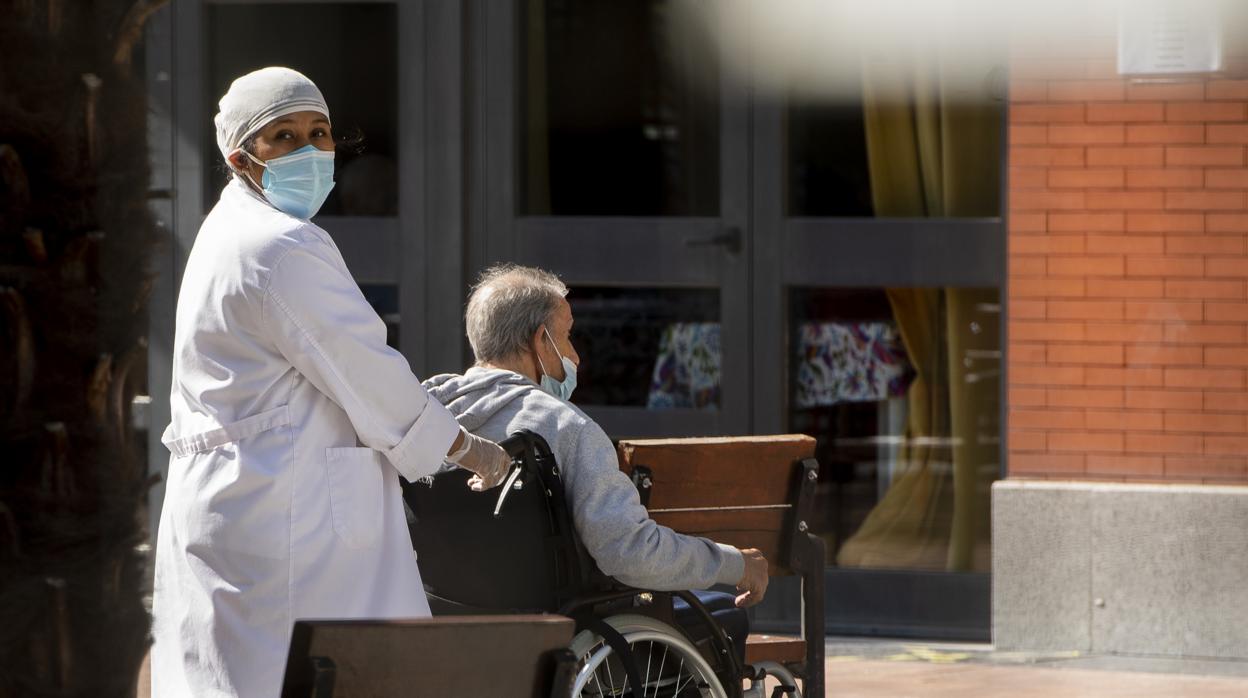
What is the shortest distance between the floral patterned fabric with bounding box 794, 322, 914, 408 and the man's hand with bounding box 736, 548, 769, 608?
305 cm

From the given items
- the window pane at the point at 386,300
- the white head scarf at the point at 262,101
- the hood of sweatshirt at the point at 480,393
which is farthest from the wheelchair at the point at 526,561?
the window pane at the point at 386,300

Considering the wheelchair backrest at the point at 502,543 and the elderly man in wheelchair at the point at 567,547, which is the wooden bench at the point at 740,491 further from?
the wheelchair backrest at the point at 502,543

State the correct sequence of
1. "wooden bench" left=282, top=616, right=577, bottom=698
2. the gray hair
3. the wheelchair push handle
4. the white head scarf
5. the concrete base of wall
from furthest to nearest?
the concrete base of wall → the gray hair → the wheelchair push handle → the white head scarf → "wooden bench" left=282, top=616, right=577, bottom=698

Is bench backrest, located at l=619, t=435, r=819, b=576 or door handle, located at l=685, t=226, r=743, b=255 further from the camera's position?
door handle, located at l=685, t=226, r=743, b=255

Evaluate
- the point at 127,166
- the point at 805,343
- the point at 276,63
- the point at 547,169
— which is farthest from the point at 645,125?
the point at 127,166

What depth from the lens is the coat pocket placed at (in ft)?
11.2

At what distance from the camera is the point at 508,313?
4391mm

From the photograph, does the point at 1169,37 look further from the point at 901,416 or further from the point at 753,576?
the point at 753,576

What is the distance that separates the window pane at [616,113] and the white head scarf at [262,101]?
4066 mm

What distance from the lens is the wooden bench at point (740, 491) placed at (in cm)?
448

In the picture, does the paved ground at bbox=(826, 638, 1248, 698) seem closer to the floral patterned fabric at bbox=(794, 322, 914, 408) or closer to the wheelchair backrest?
the floral patterned fabric at bbox=(794, 322, 914, 408)

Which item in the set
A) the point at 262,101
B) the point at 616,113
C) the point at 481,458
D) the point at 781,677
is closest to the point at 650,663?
the point at 781,677

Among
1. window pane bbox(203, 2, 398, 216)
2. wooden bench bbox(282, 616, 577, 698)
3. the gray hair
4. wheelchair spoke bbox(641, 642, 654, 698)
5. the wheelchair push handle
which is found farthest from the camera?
window pane bbox(203, 2, 398, 216)

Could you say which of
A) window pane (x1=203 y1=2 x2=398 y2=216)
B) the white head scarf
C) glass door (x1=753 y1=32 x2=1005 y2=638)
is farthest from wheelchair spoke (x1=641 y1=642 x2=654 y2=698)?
window pane (x1=203 y1=2 x2=398 y2=216)
